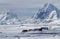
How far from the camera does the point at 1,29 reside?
251 inches

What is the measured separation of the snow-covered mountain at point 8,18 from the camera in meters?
6.59

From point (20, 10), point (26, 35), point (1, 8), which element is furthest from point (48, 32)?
point (1, 8)

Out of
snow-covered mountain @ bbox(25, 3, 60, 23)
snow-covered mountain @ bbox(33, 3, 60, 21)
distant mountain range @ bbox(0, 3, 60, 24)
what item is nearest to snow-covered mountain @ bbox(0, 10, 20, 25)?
distant mountain range @ bbox(0, 3, 60, 24)

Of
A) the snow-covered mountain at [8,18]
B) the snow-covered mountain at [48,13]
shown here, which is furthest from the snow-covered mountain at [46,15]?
the snow-covered mountain at [8,18]

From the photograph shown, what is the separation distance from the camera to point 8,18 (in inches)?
266

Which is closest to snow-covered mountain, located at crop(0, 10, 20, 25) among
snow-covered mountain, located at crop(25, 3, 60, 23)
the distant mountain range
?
the distant mountain range

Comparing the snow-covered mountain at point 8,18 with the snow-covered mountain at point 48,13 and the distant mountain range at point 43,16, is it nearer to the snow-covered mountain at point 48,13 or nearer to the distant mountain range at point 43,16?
the distant mountain range at point 43,16

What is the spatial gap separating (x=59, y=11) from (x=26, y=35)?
1.44 metres

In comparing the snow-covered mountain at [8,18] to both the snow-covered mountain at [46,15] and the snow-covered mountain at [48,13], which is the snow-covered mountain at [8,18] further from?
the snow-covered mountain at [48,13]

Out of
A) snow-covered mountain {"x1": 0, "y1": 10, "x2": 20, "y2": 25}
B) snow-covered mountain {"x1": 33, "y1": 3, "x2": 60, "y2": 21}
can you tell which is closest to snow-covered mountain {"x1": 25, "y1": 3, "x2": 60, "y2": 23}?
snow-covered mountain {"x1": 33, "y1": 3, "x2": 60, "y2": 21}

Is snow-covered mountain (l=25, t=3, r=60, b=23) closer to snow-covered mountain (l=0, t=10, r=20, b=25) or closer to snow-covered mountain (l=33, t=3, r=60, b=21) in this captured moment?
snow-covered mountain (l=33, t=3, r=60, b=21)

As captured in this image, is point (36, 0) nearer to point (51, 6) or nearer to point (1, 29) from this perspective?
point (51, 6)

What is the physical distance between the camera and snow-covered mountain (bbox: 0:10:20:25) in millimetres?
6586

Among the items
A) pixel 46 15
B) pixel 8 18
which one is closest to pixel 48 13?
pixel 46 15
